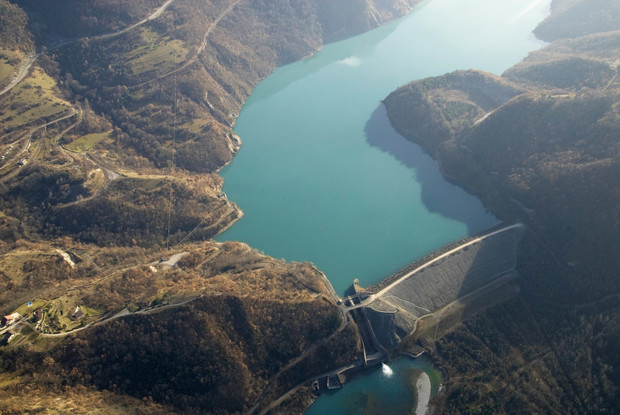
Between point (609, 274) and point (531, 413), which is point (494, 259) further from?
point (531, 413)

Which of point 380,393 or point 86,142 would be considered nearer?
point 380,393

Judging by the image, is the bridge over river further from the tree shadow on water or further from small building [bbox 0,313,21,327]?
small building [bbox 0,313,21,327]

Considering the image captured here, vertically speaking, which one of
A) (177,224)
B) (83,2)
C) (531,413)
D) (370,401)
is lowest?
(531,413)

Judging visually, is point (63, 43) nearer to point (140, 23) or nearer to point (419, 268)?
point (140, 23)

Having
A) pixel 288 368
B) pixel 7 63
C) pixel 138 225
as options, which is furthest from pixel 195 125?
pixel 288 368

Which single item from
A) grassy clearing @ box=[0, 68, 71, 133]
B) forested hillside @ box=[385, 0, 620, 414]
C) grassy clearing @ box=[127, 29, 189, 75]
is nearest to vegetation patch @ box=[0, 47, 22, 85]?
grassy clearing @ box=[0, 68, 71, 133]

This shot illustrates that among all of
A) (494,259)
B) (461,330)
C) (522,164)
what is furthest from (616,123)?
(461,330)
